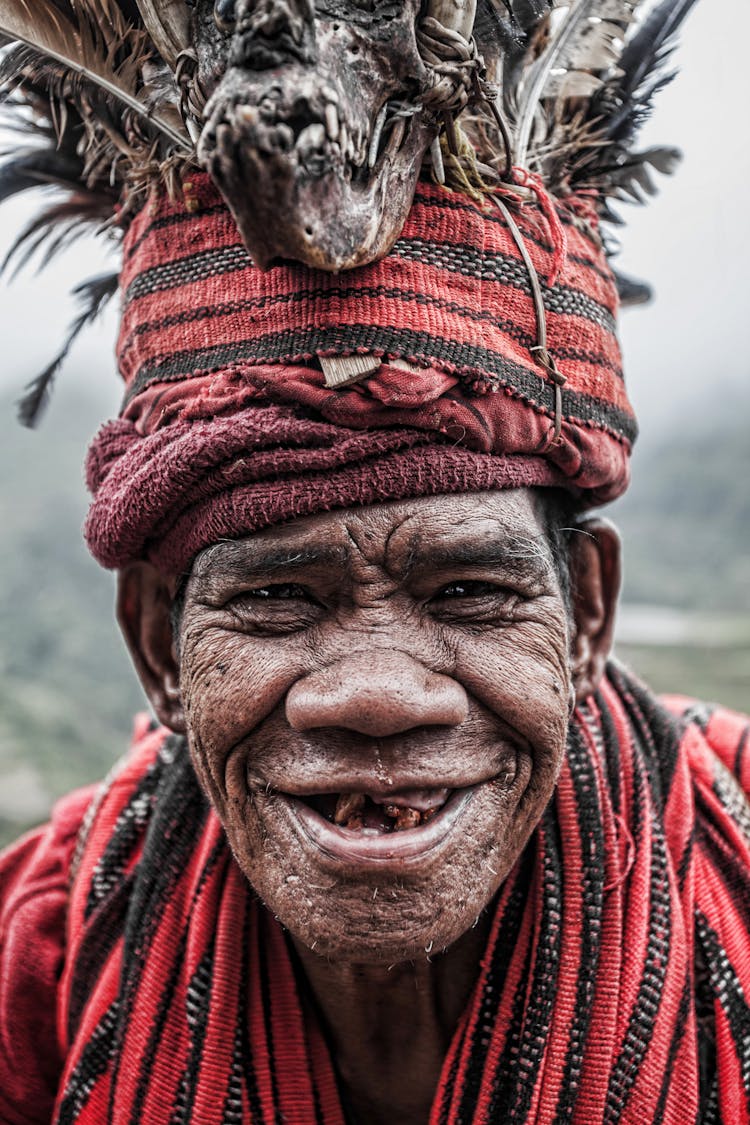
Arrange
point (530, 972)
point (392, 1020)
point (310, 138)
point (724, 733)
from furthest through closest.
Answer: point (724, 733)
point (392, 1020)
point (530, 972)
point (310, 138)

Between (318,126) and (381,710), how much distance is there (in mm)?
872

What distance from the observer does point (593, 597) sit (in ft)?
7.13

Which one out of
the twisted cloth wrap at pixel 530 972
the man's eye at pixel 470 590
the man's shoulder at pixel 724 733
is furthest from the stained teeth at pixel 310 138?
the man's shoulder at pixel 724 733

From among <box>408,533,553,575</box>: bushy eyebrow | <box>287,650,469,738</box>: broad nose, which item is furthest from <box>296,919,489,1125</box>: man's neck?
<box>408,533,553,575</box>: bushy eyebrow

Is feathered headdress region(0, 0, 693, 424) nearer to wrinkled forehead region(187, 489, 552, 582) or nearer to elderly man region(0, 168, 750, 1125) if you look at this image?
elderly man region(0, 168, 750, 1125)

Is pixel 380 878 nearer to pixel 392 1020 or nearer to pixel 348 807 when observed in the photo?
pixel 348 807

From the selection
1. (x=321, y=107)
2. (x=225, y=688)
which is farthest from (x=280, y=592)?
(x=321, y=107)

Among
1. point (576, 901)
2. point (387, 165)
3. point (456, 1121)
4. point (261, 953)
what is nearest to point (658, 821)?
point (576, 901)

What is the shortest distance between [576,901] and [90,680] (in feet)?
18.1

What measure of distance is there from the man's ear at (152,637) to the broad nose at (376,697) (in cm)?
55

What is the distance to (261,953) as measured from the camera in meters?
2.22

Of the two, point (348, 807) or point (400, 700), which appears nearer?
point (400, 700)

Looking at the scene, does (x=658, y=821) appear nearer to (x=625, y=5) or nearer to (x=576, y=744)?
(x=576, y=744)

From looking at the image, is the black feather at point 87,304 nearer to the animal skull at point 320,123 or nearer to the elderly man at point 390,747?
the elderly man at point 390,747
